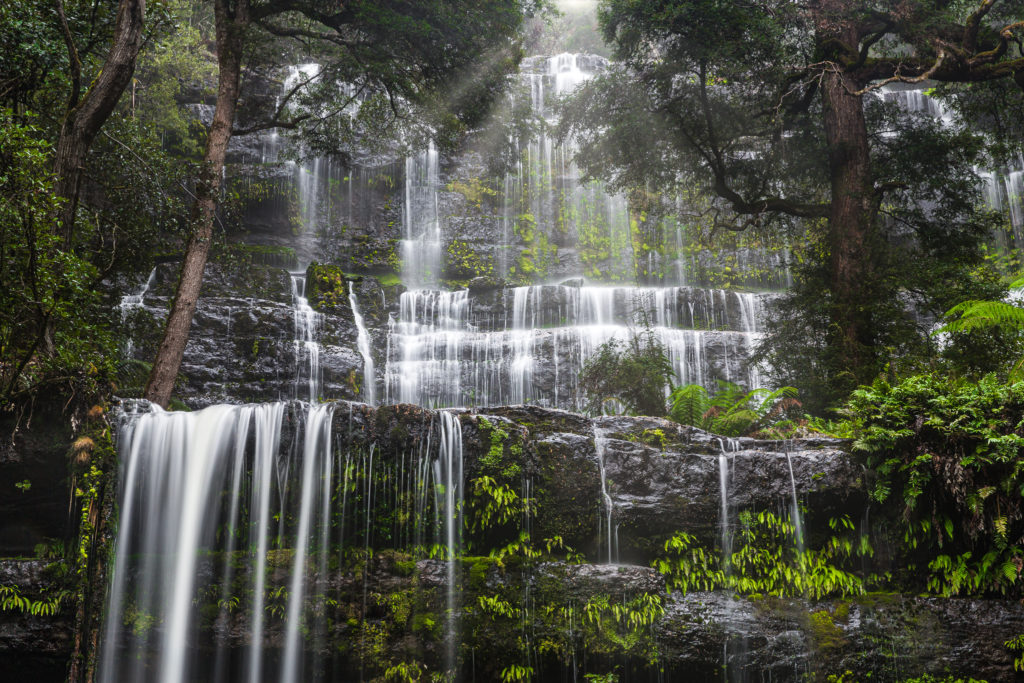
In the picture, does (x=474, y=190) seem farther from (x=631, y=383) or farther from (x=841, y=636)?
(x=841, y=636)

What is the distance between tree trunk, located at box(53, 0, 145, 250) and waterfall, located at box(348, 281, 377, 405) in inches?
228

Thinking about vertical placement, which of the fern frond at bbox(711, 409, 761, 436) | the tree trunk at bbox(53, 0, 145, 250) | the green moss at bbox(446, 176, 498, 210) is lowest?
the fern frond at bbox(711, 409, 761, 436)

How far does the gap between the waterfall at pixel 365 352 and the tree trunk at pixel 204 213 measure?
3.92m

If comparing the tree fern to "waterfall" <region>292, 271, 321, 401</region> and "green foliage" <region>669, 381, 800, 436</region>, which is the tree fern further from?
"waterfall" <region>292, 271, 321, 401</region>

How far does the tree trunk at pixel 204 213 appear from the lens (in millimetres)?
8125

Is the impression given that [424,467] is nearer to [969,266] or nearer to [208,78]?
[969,266]

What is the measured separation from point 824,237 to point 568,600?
25.0 feet

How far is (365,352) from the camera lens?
13.1 metres

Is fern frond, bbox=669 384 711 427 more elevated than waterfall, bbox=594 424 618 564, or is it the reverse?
fern frond, bbox=669 384 711 427

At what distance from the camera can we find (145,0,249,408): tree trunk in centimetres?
812

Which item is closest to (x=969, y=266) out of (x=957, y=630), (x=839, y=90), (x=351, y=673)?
(x=839, y=90)

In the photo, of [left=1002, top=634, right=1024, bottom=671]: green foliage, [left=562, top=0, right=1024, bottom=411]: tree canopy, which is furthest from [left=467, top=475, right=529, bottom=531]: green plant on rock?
[left=562, top=0, right=1024, bottom=411]: tree canopy

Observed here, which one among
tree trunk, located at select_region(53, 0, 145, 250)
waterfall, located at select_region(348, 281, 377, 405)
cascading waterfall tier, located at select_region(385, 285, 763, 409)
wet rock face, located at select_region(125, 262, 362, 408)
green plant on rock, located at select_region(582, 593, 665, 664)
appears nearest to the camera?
green plant on rock, located at select_region(582, 593, 665, 664)

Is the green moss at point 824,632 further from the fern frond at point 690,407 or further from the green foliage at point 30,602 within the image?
the green foliage at point 30,602
